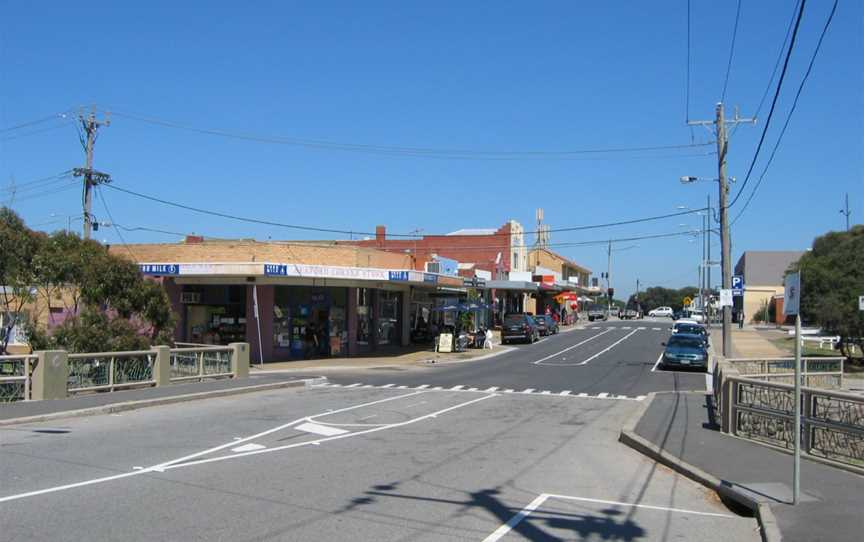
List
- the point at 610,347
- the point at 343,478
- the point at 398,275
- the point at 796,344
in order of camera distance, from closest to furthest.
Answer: the point at 796,344 < the point at 343,478 < the point at 398,275 < the point at 610,347

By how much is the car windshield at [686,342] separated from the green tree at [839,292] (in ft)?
16.5

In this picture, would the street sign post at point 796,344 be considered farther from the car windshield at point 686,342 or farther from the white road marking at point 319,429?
the car windshield at point 686,342

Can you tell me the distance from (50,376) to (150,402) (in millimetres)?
2216

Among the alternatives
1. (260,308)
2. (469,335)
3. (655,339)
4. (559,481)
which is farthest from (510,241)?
(559,481)

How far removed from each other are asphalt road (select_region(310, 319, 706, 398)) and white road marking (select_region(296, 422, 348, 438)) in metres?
10.5

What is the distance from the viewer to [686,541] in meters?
7.63

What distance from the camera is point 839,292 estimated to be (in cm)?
3259

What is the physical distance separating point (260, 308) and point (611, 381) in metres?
15.0

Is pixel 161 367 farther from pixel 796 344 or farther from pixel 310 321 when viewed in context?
pixel 796 344

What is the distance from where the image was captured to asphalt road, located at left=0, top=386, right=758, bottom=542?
24.7 feet

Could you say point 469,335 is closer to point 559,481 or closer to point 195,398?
point 195,398

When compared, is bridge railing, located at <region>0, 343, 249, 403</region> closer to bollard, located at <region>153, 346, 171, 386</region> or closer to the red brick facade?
bollard, located at <region>153, 346, 171, 386</region>

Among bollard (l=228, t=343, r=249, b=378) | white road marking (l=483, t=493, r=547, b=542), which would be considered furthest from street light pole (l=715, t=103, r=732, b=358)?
white road marking (l=483, t=493, r=547, b=542)

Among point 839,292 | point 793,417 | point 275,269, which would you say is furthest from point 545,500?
point 839,292
